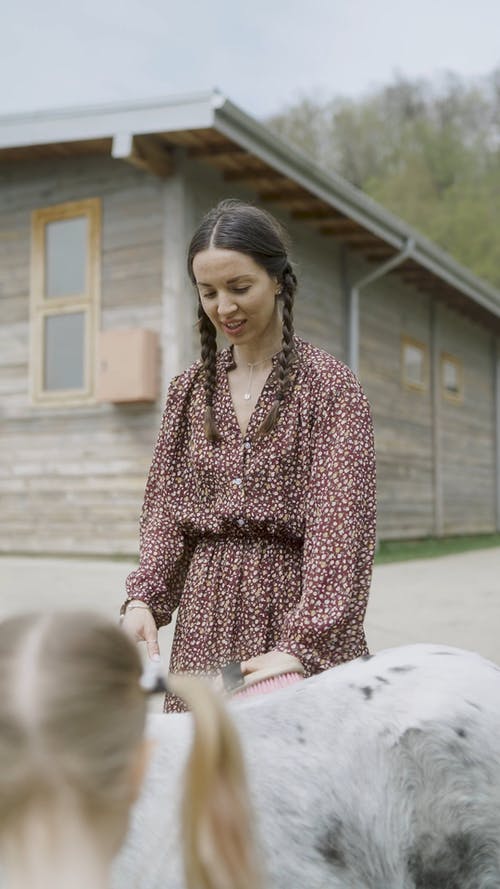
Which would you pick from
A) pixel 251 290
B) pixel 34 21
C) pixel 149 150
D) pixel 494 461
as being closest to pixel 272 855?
pixel 251 290

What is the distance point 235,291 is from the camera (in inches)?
82.7

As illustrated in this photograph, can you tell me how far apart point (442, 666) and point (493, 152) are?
118 ft

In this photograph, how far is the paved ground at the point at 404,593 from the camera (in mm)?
5188

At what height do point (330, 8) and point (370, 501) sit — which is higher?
point (330, 8)

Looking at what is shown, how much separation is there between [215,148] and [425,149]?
28.7 meters

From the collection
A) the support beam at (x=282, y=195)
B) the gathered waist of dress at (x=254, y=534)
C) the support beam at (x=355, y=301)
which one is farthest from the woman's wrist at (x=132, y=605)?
the support beam at (x=355, y=301)

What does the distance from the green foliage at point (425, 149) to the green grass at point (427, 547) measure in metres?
16.6

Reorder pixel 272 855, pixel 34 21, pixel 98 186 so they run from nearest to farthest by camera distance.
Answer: pixel 272 855 → pixel 98 186 → pixel 34 21

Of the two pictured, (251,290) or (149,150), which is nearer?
(251,290)

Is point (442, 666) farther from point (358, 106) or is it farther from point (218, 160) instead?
point (358, 106)

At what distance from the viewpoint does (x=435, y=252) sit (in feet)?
38.8

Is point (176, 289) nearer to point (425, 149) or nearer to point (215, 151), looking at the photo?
point (215, 151)

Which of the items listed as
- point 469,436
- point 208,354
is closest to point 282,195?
point 469,436

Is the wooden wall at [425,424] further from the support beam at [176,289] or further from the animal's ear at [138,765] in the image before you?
the animal's ear at [138,765]
